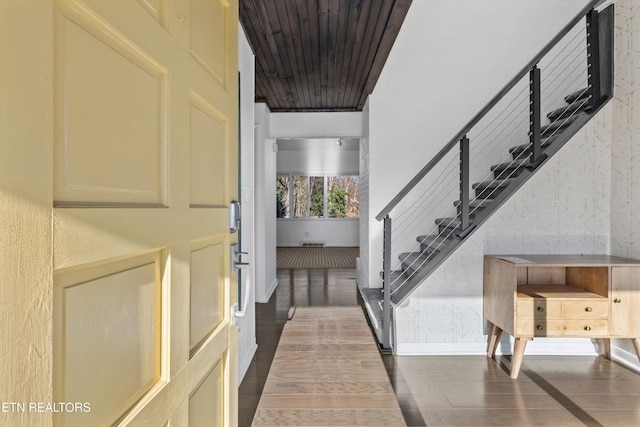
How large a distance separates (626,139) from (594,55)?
2.53ft

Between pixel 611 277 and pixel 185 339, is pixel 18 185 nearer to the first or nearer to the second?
pixel 185 339

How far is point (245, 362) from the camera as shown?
9.07ft

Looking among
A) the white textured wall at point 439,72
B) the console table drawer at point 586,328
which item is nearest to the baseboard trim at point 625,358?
the console table drawer at point 586,328

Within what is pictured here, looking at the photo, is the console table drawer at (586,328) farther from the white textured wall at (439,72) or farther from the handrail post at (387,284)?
the white textured wall at (439,72)

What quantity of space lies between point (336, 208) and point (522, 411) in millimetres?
8772

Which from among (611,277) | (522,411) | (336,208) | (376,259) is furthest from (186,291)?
(336,208)

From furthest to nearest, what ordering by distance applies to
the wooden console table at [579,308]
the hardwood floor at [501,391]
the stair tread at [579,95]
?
1. the stair tread at [579,95]
2. the wooden console table at [579,308]
3. the hardwood floor at [501,391]

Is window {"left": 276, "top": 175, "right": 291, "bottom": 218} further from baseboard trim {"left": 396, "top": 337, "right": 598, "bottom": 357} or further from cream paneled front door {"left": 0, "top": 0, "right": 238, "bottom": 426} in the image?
cream paneled front door {"left": 0, "top": 0, "right": 238, "bottom": 426}

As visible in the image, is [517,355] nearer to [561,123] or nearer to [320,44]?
[561,123]

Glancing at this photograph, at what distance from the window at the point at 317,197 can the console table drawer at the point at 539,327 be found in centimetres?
829

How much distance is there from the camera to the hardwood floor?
7.00 feet

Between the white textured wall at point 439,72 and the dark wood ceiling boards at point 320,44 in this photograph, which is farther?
the white textured wall at point 439,72

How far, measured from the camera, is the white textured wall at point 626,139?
9.20ft

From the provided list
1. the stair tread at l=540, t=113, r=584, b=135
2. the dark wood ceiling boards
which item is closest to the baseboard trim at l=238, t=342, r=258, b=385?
the dark wood ceiling boards
